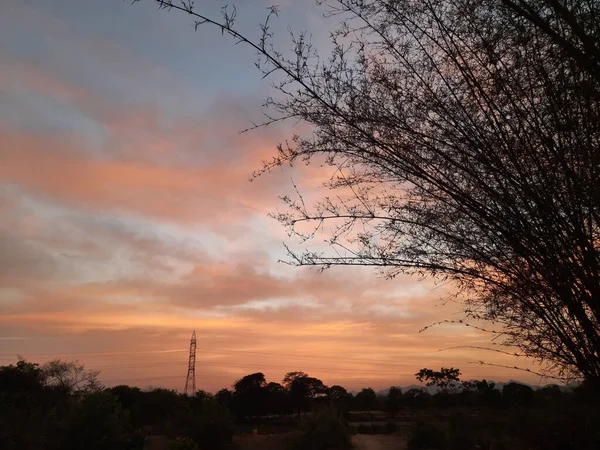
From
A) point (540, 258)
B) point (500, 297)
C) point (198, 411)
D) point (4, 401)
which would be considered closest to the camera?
point (540, 258)

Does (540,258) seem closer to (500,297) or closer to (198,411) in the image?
(500,297)

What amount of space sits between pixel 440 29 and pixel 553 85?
72 cm

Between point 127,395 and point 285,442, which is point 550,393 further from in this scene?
point 127,395

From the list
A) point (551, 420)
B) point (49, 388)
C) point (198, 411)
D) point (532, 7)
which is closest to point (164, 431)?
point (198, 411)

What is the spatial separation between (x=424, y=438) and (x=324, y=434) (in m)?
3.52

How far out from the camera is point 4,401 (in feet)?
61.6

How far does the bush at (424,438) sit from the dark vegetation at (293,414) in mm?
34

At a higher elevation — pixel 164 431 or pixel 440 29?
pixel 440 29

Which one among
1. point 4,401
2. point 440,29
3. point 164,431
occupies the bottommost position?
point 164,431

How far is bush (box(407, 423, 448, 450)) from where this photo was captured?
58.7ft

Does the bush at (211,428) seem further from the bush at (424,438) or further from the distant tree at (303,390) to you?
the distant tree at (303,390)

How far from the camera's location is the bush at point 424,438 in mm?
17891

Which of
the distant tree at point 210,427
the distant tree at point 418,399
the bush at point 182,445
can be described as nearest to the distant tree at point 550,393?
the bush at point 182,445

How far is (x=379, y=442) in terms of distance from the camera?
2062 centimetres
